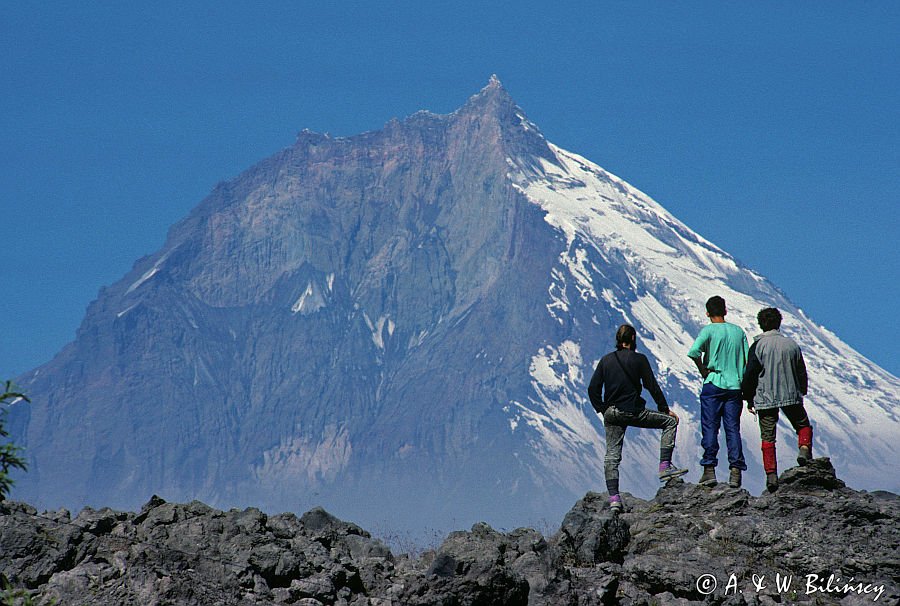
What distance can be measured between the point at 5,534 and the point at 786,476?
996 cm

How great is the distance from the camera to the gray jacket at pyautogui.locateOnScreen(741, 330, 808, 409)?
17672mm

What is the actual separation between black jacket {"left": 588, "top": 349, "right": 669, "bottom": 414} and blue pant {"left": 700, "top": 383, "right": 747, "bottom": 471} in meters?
0.77

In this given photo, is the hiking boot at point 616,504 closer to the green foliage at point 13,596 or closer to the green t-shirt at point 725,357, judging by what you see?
the green t-shirt at point 725,357

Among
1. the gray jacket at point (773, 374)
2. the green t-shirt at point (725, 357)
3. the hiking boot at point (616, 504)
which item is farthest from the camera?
the green t-shirt at point (725, 357)

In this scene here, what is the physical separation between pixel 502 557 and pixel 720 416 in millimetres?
5243

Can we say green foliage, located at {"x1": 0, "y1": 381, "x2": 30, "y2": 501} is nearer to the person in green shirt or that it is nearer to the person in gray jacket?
the person in green shirt

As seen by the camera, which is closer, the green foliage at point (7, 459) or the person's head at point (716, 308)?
the green foliage at point (7, 459)

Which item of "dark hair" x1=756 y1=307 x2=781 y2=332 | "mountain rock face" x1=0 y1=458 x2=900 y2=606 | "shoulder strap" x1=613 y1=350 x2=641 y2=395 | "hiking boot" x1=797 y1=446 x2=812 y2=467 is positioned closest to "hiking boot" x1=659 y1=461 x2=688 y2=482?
"mountain rock face" x1=0 y1=458 x2=900 y2=606

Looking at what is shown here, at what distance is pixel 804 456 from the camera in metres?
18.0

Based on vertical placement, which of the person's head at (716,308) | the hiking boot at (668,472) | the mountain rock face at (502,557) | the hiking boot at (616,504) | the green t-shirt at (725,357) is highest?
the person's head at (716,308)

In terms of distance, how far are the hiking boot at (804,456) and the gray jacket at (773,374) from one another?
74 cm

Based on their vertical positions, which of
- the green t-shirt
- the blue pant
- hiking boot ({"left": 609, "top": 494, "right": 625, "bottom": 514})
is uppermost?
the green t-shirt

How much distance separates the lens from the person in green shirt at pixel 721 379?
18.1m

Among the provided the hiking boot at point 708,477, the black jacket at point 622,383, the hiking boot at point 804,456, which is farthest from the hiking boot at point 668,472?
the hiking boot at point 804,456
